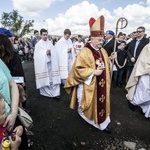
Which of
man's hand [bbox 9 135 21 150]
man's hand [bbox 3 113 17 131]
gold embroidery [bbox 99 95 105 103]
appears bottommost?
gold embroidery [bbox 99 95 105 103]

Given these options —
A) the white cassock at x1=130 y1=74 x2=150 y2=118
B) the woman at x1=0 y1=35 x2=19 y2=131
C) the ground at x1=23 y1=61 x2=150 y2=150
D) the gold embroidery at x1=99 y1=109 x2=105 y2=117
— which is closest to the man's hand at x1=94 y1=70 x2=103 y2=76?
the gold embroidery at x1=99 y1=109 x2=105 y2=117

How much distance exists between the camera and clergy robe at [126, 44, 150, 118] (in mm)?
4074

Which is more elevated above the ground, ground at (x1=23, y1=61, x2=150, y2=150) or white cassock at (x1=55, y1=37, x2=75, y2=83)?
white cassock at (x1=55, y1=37, x2=75, y2=83)

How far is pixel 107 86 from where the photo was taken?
349cm

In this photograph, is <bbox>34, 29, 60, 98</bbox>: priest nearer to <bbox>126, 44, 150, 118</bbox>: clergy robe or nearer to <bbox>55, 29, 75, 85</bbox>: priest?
<bbox>55, 29, 75, 85</bbox>: priest

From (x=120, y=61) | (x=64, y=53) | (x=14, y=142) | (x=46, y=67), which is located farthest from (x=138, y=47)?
(x=14, y=142)

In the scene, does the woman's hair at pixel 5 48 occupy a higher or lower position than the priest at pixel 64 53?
higher

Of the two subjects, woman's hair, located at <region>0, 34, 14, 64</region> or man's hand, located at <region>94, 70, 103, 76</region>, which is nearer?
woman's hair, located at <region>0, 34, 14, 64</region>

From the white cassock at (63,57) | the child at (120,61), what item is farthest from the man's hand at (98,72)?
the child at (120,61)

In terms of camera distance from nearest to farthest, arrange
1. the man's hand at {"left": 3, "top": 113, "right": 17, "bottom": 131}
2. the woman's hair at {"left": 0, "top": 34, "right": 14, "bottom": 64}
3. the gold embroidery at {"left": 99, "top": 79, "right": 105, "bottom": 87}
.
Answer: the man's hand at {"left": 3, "top": 113, "right": 17, "bottom": 131}, the woman's hair at {"left": 0, "top": 34, "right": 14, "bottom": 64}, the gold embroidery at {"left": 99, "top": 79, "right": 105, "bottom": 87}

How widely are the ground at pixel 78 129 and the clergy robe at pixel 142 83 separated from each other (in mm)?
322

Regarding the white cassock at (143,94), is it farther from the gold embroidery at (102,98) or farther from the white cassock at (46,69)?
the white cassock at (46,69)

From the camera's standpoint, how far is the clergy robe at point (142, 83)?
4.07m

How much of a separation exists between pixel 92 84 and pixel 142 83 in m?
1.55
